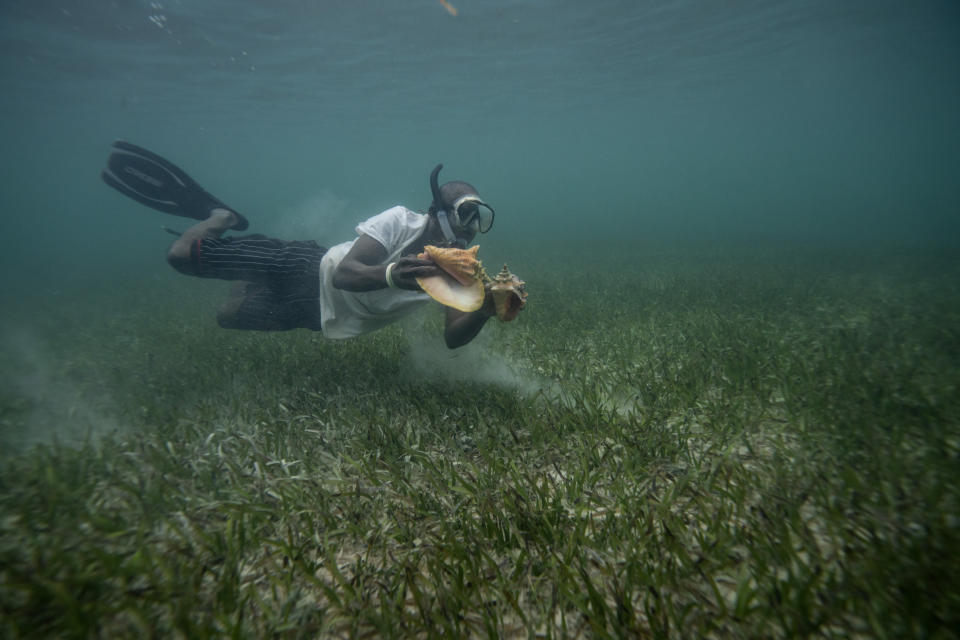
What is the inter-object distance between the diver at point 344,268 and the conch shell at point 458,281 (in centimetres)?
13

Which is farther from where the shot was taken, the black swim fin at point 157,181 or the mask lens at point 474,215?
the black swim fin at point 157,181

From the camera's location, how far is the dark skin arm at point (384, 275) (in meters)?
3.30

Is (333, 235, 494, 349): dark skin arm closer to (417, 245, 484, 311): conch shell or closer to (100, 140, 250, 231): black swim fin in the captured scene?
(417, 245, 484, 311): conch shell

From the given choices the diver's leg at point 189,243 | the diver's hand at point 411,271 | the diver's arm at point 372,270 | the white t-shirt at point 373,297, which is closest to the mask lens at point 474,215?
the white t-shirt at point 373,297

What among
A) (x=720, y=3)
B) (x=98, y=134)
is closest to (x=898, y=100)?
(x=720, y=3)

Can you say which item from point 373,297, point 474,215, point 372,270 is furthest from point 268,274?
point 474,215

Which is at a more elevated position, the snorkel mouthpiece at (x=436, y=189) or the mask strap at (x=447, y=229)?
the snorkel mouthpiece at (x=436, y=189)

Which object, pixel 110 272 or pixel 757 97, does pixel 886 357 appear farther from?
pixel 757 97

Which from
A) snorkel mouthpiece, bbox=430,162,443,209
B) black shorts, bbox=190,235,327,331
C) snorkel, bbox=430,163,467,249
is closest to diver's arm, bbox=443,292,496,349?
snorkel, bbox=430,163,467,249

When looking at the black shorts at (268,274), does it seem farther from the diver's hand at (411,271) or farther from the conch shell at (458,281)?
the conch shell at (458,281)

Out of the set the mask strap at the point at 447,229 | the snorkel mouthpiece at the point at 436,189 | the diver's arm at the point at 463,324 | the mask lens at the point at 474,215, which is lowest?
the diver's arm at the point at 463,324

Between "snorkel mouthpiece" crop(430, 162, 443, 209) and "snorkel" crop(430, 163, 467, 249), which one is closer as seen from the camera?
"snorkel mouthpiece" crop(430, 162, 443, 209)

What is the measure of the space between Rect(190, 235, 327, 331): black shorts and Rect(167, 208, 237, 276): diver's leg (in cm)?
7

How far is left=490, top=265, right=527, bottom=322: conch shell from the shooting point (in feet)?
10.3
